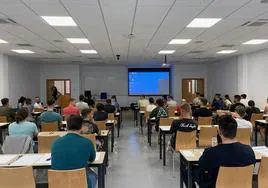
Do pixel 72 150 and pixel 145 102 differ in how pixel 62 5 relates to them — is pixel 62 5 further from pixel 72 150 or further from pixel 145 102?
pixel 145 102

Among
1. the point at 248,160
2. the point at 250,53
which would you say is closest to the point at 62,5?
the point at 248,160

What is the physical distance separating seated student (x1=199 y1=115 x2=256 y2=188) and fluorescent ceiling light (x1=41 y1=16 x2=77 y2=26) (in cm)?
408

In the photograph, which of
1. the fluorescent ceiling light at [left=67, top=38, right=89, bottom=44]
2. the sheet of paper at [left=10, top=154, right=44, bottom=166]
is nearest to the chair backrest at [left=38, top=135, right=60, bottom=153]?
the sheet of paper at [left=10, top=154, right=44, bottom=166]

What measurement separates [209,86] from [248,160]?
15.9 metres

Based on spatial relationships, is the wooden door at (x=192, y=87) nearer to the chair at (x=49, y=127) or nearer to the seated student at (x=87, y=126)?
the chair at (x=49, y=127)

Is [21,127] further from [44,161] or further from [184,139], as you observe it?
[184,139]

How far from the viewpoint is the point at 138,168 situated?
18.6 feet

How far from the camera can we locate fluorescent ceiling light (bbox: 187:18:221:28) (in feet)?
20.0

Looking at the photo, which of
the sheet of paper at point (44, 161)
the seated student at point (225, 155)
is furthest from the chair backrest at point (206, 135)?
the sheet of paper at point (44, 161)

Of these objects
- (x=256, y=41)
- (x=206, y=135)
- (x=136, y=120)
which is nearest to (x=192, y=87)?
(x=136, y=120)

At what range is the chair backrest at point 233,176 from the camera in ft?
9.03

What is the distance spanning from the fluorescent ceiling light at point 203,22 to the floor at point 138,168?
2960 millimetres

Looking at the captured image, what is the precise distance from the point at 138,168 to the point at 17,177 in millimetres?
3180

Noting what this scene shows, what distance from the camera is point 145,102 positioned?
12.0 meters
